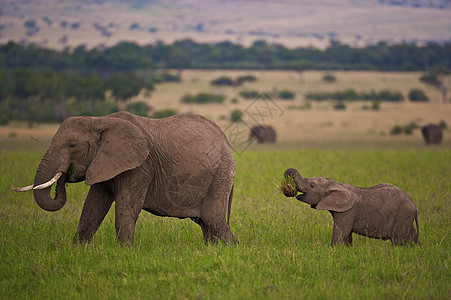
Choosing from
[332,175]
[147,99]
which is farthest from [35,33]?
[332,175]

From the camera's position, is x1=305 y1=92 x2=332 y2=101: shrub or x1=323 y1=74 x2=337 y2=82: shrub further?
x1=323 y1=74 x2=337 y2=82: shrub

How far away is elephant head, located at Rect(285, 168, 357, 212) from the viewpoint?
28.7 ft

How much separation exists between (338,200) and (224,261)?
1.93 meters

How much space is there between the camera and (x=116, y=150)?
27.0ft

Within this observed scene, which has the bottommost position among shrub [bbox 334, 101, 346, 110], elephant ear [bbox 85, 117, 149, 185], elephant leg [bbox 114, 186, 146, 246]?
shrub [bbox 334, 101, 346, 110]

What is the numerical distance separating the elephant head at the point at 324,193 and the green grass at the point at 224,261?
57 cm

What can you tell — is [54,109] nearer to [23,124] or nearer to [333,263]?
[23,124]

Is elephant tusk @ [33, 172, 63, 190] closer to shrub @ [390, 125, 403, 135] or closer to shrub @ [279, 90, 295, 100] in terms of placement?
shrub @ [390, 125, 403, 135]

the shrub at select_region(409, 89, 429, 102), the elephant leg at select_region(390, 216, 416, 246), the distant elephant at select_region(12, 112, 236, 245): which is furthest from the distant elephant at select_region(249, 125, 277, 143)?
the shrub at select_region(409, 89, 429, 102)

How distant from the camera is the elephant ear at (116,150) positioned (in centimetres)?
806

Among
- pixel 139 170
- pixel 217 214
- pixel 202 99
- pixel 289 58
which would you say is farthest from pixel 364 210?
pixel 289 58

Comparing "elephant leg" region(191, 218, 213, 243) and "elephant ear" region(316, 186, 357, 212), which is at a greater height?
"elephant ear" region(316, 186, 357, 212)

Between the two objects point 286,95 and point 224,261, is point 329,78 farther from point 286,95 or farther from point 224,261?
point 224,261

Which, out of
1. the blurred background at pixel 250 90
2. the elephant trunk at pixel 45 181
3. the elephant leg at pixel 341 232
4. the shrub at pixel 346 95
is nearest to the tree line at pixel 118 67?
the blurred background at pixel 250 90
